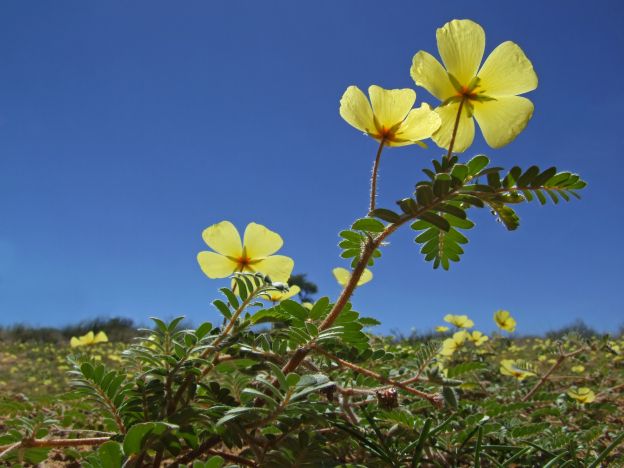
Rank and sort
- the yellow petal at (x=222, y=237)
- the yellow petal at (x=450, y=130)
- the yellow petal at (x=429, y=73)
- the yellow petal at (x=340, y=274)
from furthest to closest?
1. the yellow petal at (x=340, y=274)
2. the yellow petal at (x=222, y=237)
3. the yellow petal at (x=450, y=130)
4. the yellow petal at (x=429, y=73)

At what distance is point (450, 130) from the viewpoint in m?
1.67

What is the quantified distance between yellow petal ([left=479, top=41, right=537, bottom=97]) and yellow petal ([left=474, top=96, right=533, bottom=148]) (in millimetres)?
31

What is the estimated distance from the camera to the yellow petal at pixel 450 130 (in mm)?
1626

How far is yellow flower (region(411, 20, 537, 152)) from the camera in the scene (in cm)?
153

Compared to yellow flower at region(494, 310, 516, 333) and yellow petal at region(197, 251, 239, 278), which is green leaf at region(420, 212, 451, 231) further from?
yellow flower at region(494, 310, 516, 333)

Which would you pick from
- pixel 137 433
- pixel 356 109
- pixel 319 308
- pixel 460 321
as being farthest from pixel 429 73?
pixel 460 321

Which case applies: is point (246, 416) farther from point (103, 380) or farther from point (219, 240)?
point (219, 240)

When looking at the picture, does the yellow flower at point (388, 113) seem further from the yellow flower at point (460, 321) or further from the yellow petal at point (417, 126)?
the yellow flower at point (460, 321)

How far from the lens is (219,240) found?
1.83 metres

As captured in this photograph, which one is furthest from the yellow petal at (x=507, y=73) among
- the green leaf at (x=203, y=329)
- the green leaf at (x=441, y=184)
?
the green leaf at (x=203, y=329)

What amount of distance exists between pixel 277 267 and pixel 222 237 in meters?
0.23

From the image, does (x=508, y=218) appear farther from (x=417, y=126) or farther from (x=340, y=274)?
(x=340, y=274)

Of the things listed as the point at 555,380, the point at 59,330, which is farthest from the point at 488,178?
the point at 59,330

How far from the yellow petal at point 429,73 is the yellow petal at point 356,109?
166 mm
